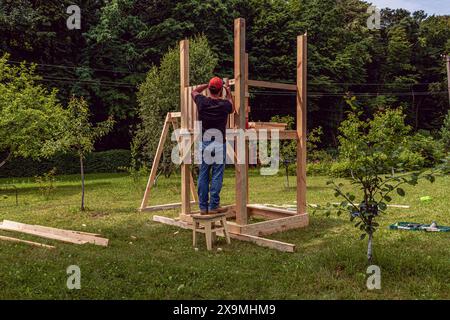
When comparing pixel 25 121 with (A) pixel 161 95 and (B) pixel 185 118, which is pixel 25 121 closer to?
(A) pixel 161 95

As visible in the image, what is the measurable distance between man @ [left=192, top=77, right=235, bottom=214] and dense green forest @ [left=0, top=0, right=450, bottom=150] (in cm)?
1668

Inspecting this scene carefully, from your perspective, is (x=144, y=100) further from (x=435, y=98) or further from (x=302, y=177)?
(x=435, y=98)

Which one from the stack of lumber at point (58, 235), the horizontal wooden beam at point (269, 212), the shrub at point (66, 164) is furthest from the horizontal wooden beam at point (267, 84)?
the shrub at point (66, 164)

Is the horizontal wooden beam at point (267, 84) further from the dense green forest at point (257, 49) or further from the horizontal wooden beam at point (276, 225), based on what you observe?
the dense green forest at point (257, 49)

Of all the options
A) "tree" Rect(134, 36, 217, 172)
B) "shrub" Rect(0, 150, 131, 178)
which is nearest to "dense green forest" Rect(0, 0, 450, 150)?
"shrub" Rect(0, 150, 131, 178)

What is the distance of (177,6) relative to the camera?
108 ft

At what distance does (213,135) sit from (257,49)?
29.9 meters

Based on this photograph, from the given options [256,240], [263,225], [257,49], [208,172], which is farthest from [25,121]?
[257,49]

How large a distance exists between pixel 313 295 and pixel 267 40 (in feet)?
110

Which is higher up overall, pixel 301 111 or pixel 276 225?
pixel 301 111

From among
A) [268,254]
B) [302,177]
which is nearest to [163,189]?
[302,177]

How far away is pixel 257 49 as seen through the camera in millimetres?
36531

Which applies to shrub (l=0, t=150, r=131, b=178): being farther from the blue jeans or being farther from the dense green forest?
the blue jeans

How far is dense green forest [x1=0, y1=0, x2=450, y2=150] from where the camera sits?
29.6 metres
